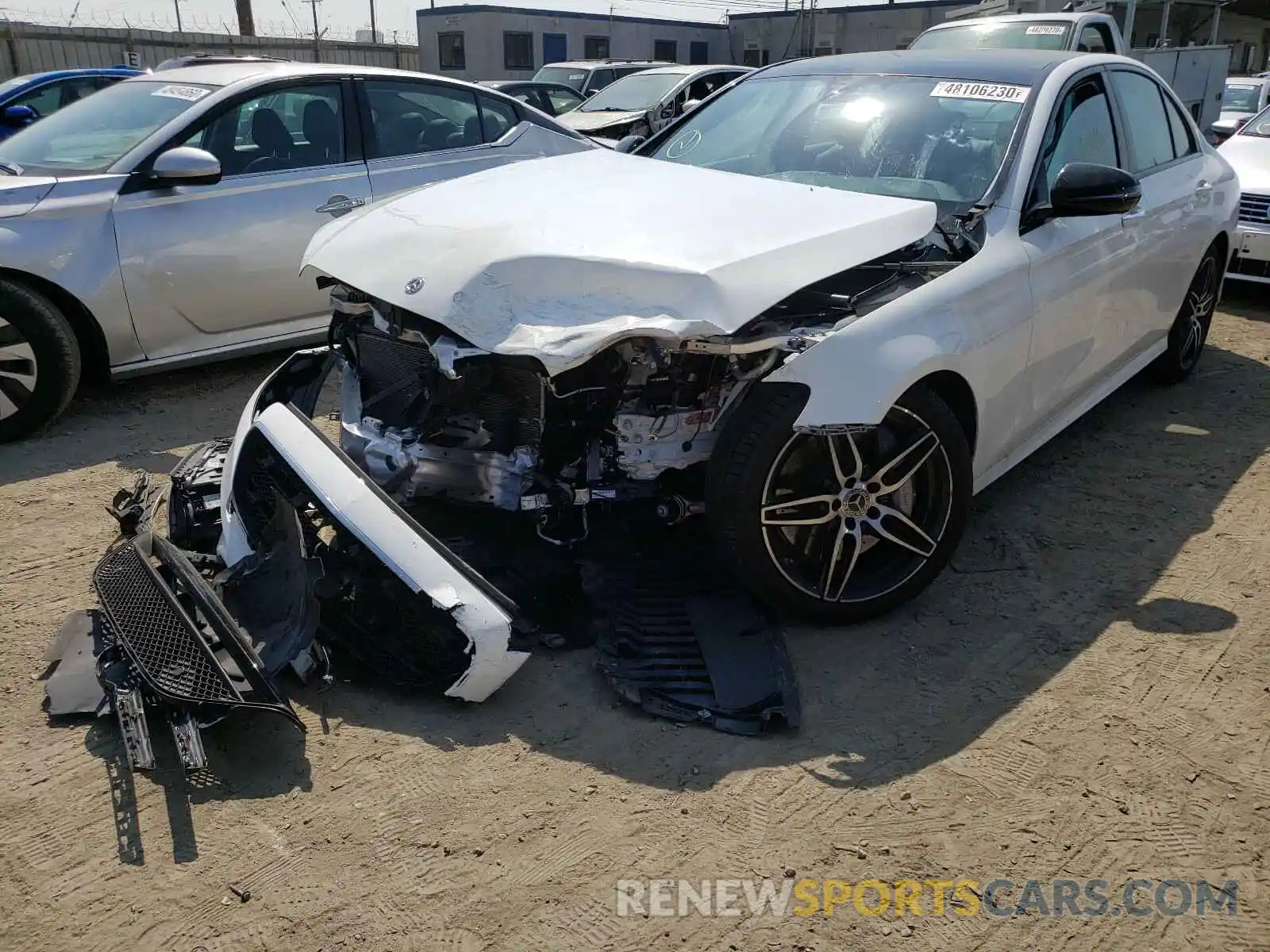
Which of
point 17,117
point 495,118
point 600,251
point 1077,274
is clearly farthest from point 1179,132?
point 17,117

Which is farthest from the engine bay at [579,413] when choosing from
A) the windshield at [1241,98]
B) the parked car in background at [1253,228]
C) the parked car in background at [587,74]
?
the windshield at [1241,98]

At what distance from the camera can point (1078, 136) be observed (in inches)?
164

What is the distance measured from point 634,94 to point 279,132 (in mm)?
8556

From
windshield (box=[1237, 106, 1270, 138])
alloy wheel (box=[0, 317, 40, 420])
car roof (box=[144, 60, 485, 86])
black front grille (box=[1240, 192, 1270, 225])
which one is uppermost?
car roof (box=[144, 60, 485, 86])

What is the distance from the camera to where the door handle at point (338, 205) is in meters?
5.65

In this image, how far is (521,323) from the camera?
2.96 metres

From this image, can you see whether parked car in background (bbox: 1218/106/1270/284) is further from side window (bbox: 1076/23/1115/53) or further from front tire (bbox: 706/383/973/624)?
front tire (bbox: 706/383/973/624)

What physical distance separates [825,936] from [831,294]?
1.86 meters

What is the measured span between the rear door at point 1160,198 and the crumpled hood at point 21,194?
194 inches

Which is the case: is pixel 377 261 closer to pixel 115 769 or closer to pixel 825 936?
pixel 115 769

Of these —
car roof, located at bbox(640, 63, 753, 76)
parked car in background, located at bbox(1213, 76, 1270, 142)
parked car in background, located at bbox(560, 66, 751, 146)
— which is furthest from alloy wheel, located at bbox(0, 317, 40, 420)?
parked car in background, located at bbox(1213, 76, 1270, 142)

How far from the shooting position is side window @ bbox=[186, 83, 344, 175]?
5.48 m

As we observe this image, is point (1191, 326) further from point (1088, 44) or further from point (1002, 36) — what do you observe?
point (1002, 36)

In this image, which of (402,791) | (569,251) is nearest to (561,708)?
(402,791)
